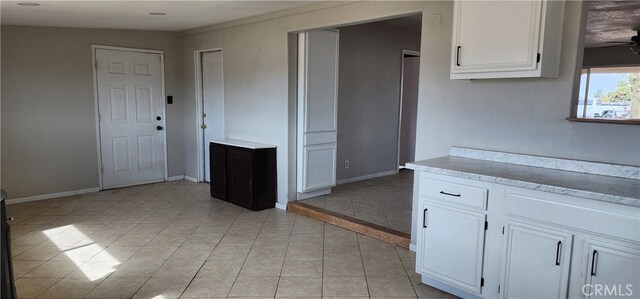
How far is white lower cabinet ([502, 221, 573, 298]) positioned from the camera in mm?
2051

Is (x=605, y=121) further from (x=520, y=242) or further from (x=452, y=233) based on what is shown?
(x=452, y=233)

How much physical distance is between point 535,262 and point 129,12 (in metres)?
4.26

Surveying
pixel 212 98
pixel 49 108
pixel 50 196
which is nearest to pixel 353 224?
pixel 212 98

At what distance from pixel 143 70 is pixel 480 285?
519cm

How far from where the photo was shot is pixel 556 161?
8.32ft

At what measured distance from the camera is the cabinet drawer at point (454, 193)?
7.65 ft

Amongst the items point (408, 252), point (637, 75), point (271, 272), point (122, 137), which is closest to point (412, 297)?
point (408, 252)

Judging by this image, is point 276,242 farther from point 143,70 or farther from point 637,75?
point 143,70

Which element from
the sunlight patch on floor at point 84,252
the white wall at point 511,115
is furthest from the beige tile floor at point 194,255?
the white wall at point 511,115

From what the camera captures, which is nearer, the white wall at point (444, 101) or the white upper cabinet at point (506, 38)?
the white upper cabinet at point (506, 38)

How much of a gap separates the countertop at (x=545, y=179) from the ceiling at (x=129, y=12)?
230 cm

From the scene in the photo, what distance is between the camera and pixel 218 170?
5031 millimetres

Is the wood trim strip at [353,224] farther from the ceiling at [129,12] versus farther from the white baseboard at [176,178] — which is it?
the white baseboard at [176,178]

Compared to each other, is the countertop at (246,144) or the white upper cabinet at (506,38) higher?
the white upper cabinet at (506,38)
